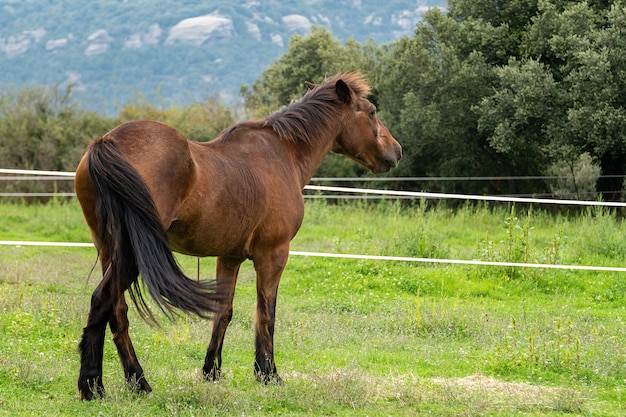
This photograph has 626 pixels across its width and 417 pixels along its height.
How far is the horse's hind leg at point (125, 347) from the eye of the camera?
464 cm

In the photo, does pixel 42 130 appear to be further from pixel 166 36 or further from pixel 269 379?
pixel 166 36

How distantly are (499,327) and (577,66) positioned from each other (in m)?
12.4

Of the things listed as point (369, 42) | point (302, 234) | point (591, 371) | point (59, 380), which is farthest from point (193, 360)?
point (369, 42)

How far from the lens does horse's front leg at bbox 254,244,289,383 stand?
18.1 ft

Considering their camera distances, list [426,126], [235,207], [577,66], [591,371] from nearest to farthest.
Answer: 1. [235,207]
2. [591,371]
3. [577,66]
4. [426,126]

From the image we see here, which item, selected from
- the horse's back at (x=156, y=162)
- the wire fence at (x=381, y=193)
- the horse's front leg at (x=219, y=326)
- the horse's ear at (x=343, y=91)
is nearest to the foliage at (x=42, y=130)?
the wire fence at (x=381, y=193)

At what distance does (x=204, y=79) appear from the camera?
11612 centimetres

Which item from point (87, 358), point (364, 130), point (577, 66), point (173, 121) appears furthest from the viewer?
point (173, 121)

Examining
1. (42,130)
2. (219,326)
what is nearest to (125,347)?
(219,326)

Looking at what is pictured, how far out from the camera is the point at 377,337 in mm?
7293

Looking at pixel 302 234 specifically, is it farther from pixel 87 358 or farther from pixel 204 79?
Answer: pixel 204 79

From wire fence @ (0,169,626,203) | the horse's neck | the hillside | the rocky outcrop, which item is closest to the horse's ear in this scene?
the horse's neck

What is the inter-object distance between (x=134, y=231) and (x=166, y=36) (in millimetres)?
127758

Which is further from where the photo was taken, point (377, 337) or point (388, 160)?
point (377, 337)
